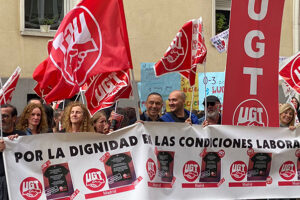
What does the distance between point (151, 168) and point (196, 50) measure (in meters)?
2.32

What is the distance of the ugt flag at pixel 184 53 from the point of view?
29.9 feet

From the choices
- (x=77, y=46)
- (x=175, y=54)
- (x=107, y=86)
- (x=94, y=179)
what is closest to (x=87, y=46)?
(x=77, y=46)

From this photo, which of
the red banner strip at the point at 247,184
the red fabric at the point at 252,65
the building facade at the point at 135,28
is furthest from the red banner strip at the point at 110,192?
A: the building facade at the point at 135,28

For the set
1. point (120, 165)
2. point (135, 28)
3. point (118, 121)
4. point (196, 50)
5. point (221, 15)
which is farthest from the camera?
point (221, 15)

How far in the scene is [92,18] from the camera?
7.41m

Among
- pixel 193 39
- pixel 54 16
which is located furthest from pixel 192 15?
pixel 193 39

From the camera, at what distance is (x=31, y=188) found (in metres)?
7.05

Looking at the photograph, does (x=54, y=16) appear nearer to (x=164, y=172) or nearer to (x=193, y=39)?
(x=193, y=39)

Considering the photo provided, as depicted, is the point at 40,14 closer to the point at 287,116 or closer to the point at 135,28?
the point at 135,28

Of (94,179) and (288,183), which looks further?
(288,183)

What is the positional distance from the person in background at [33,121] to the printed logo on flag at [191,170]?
1836mm

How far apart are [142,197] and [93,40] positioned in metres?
1.59

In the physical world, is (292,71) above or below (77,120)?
above

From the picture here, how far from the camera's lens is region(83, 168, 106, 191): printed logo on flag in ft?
23.8
